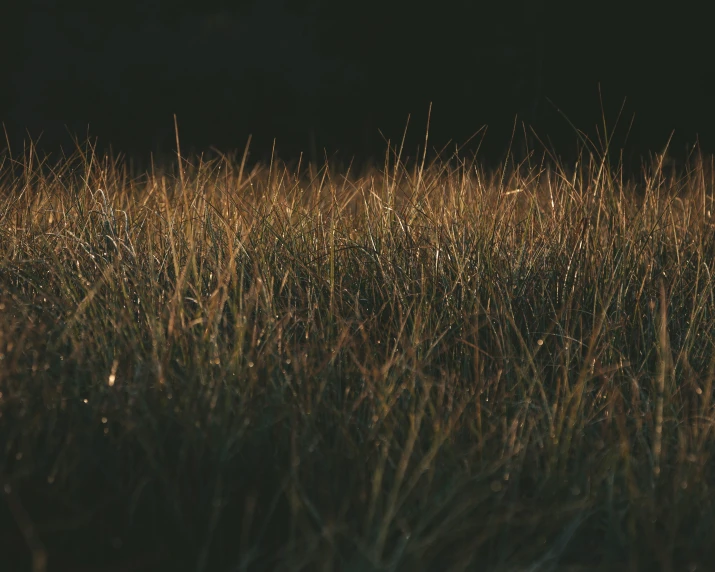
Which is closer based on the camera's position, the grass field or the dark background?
the grass field

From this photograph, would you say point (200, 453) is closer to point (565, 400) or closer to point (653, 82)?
point (565, 400)

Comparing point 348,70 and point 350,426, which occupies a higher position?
point 350,426

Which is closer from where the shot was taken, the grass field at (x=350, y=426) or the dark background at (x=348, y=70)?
the grass field at (x=350, y=426)

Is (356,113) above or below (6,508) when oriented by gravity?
below

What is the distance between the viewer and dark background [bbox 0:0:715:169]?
8.34 meters

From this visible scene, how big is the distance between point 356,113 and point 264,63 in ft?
3.51

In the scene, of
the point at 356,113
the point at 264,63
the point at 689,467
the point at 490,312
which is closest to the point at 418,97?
the point at 356,113

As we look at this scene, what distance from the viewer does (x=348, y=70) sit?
8797 millimetres

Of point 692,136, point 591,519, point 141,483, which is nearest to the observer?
point 141,483

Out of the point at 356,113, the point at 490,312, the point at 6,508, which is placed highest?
the point at 490,312

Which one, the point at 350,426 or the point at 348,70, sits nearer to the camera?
the point at 350,426

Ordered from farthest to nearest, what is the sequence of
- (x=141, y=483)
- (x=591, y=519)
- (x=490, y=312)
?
(x=490, y=312)
(x=591, y=519)
(x=141, y=483)

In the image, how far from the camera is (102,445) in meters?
1.49

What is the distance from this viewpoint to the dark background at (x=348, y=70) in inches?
328
